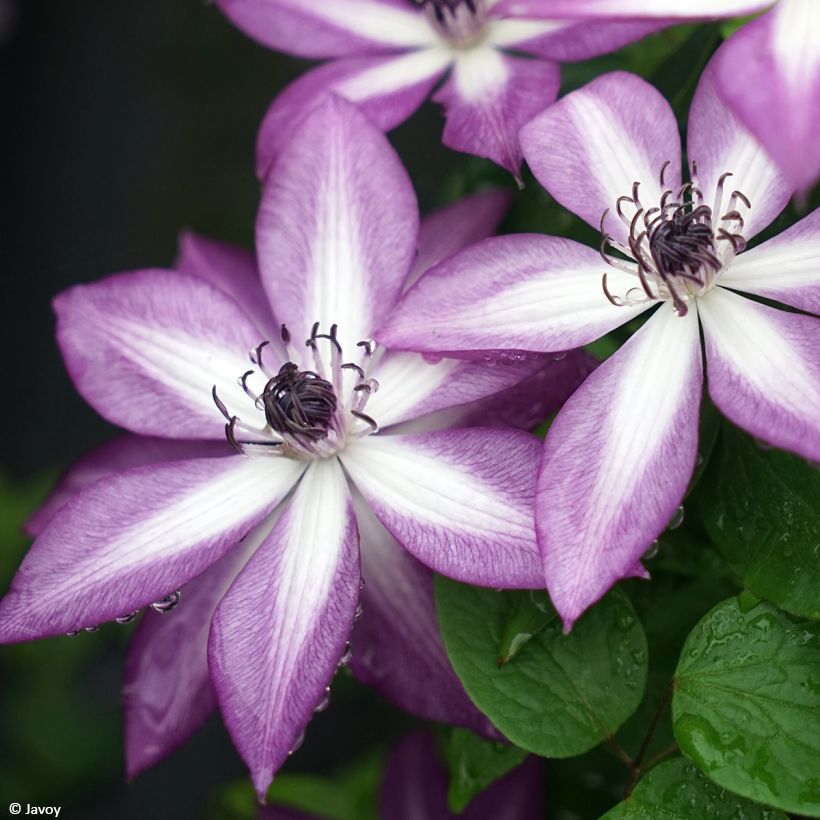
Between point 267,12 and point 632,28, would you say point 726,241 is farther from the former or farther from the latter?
point 267,12

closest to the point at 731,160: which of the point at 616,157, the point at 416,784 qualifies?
the point at 616,157

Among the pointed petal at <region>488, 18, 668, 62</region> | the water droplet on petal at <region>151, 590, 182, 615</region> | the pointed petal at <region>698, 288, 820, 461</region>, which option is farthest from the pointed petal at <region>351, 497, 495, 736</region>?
the pointed petal at <region>488, 18, 668, 62</region>

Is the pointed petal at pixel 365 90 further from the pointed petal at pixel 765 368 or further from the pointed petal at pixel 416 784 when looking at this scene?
the pointed petal at pixel 416 784

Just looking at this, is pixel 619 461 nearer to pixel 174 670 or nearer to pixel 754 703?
pixel 754 703

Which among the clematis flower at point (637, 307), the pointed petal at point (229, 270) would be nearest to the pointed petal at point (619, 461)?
the clematis flower at point (637, 307)

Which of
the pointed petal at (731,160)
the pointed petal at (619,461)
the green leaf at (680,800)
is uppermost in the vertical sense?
the pointed petal at (731,160)

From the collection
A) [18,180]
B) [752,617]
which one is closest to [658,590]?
[752,617]
